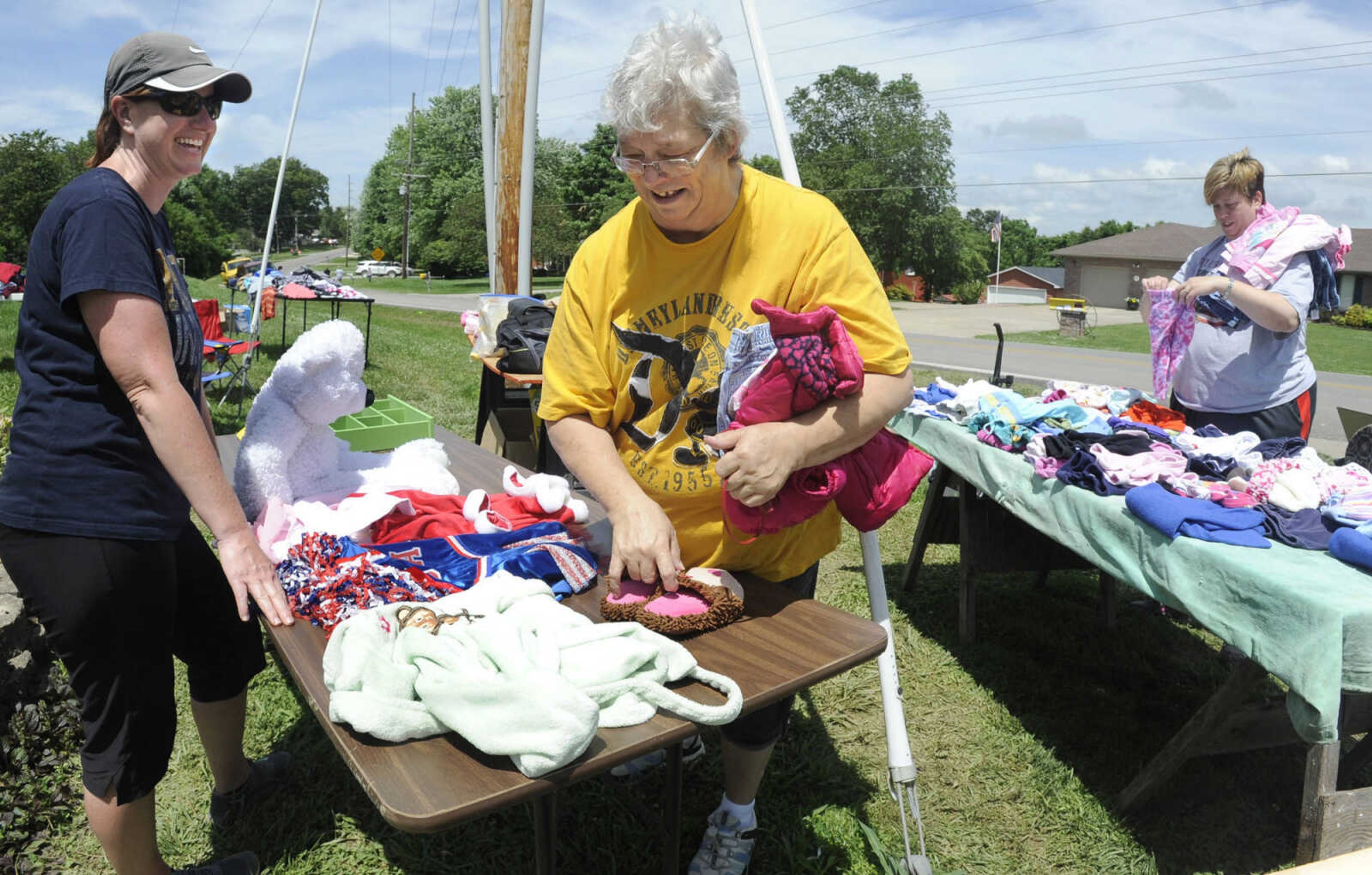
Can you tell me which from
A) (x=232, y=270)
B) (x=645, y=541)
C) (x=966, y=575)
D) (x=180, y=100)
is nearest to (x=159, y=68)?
(x=180, y=100)

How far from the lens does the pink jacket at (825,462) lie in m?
1.59

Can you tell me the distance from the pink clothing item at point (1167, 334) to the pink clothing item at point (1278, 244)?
0.23 m

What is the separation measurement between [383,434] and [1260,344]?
12.2 ft

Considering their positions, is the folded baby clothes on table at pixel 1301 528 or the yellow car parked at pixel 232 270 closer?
the folded baby clothes on table at pixel 1301 528

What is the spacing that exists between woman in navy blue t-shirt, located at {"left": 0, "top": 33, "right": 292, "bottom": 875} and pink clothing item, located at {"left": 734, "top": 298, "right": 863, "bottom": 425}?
1088 millimetres

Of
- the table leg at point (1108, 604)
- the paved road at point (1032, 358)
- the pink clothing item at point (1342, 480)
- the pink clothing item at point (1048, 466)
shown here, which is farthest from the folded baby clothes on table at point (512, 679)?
the table leg at point (1108, 604)

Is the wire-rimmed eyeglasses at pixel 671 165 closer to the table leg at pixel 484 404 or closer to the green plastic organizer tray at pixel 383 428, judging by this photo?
the green plastic organizer tray at pixel 383 428

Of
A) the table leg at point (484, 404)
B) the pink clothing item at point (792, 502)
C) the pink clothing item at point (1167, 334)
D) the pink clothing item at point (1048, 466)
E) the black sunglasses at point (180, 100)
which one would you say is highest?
the black sunglasses at point (180, 100)

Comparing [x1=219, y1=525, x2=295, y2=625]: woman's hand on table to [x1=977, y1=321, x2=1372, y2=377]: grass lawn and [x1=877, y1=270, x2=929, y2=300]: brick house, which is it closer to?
[x1=977, y1=321, x2=1372, y2=377]: grass lawn

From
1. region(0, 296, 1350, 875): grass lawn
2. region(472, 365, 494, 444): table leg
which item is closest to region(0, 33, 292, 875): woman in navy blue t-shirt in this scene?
region(0, 296, 1350, 875): grass lawn

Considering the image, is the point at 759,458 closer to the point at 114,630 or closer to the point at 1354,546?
the point at 114,630

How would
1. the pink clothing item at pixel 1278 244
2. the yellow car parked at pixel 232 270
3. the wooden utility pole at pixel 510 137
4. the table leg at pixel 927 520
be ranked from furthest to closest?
the yellow car parked at pixel 232 270 → the wooden utility pole at pixel 510 137 → the table leg at pixel 927 520 → the pink clothing item at pixel 1278 244

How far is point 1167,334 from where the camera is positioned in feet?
12.2

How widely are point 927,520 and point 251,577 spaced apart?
3.24 meters
